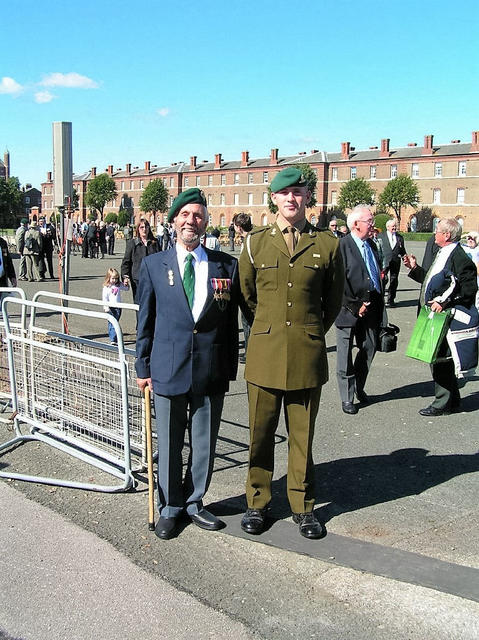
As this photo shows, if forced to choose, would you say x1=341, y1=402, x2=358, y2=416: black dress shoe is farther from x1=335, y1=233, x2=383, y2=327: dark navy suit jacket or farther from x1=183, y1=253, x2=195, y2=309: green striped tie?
x1=183, y1=253, x2=195, y2=309: green striped tie

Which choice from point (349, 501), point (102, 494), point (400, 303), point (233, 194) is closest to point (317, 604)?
point (349, 501)

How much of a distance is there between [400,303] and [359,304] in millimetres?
9847

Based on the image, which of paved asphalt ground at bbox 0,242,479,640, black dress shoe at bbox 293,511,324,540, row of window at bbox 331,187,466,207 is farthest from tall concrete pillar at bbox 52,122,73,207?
row of window at bbox 331,187,466,207

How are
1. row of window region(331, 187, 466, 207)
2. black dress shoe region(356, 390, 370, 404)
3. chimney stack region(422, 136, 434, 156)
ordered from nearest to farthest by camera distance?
black dress shoe region(356, 390, 370, 404)
row of window region(331, 187, 466, 207)
chimney stack region(422, 136, 434, 156)

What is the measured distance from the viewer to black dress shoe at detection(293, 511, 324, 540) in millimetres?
3908

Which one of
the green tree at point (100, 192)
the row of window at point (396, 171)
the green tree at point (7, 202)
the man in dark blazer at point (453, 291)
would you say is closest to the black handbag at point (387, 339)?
the man in dark blazer at point (453, 291)

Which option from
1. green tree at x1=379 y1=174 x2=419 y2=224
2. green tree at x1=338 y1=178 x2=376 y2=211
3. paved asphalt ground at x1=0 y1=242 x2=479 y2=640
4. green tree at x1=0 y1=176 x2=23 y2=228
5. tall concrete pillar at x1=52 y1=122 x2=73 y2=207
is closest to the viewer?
paved asphalt ground at x1=0 y1=242 x2=479 y2=640

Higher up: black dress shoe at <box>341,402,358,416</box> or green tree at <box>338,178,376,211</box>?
green tree at <box>338,178,376,211</box>

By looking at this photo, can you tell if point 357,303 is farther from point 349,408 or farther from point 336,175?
point 336,175

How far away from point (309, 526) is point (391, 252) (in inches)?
452

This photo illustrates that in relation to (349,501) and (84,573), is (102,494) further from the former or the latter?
(349,501)

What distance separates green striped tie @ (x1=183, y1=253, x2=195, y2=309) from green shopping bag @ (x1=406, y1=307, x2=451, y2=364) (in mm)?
3327

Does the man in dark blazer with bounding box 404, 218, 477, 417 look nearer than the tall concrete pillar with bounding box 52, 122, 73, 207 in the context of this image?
Yes

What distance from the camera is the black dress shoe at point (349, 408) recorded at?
6738 mm
